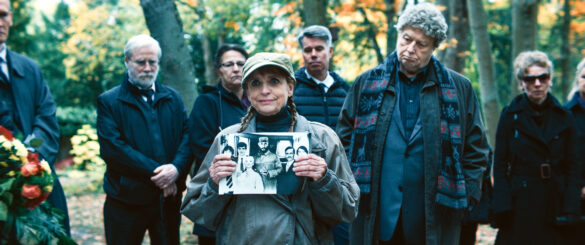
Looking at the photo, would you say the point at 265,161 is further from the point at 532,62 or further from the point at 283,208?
the point at 532,62

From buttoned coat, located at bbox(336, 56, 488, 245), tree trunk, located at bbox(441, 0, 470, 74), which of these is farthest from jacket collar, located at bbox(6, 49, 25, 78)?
tree trunk, located at bbox(441, 0, 470, 74)

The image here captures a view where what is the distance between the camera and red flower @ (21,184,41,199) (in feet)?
9.09

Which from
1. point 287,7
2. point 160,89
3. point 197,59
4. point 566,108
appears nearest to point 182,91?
point 160,89

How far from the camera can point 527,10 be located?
29.5 feet

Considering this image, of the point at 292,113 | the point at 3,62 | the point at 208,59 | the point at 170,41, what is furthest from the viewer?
the point at 208,59

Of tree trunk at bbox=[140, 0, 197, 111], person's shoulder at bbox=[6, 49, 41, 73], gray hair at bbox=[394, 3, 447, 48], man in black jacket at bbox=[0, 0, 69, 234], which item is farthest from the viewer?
tree trunk at bbox=[140, 0, 197, 111]

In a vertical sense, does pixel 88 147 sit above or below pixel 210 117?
below

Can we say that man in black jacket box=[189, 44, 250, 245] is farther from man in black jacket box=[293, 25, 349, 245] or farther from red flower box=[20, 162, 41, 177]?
red flower box=[20, 162, 41, 177]

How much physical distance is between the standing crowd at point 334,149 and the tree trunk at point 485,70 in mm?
4463

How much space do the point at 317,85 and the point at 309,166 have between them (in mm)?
2333

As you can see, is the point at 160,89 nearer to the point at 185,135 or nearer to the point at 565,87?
the point at 185,135

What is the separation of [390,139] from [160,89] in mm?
2119

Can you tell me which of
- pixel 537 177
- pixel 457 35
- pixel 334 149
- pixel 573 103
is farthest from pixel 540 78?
pixel 457 35

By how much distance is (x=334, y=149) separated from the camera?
116 inches
